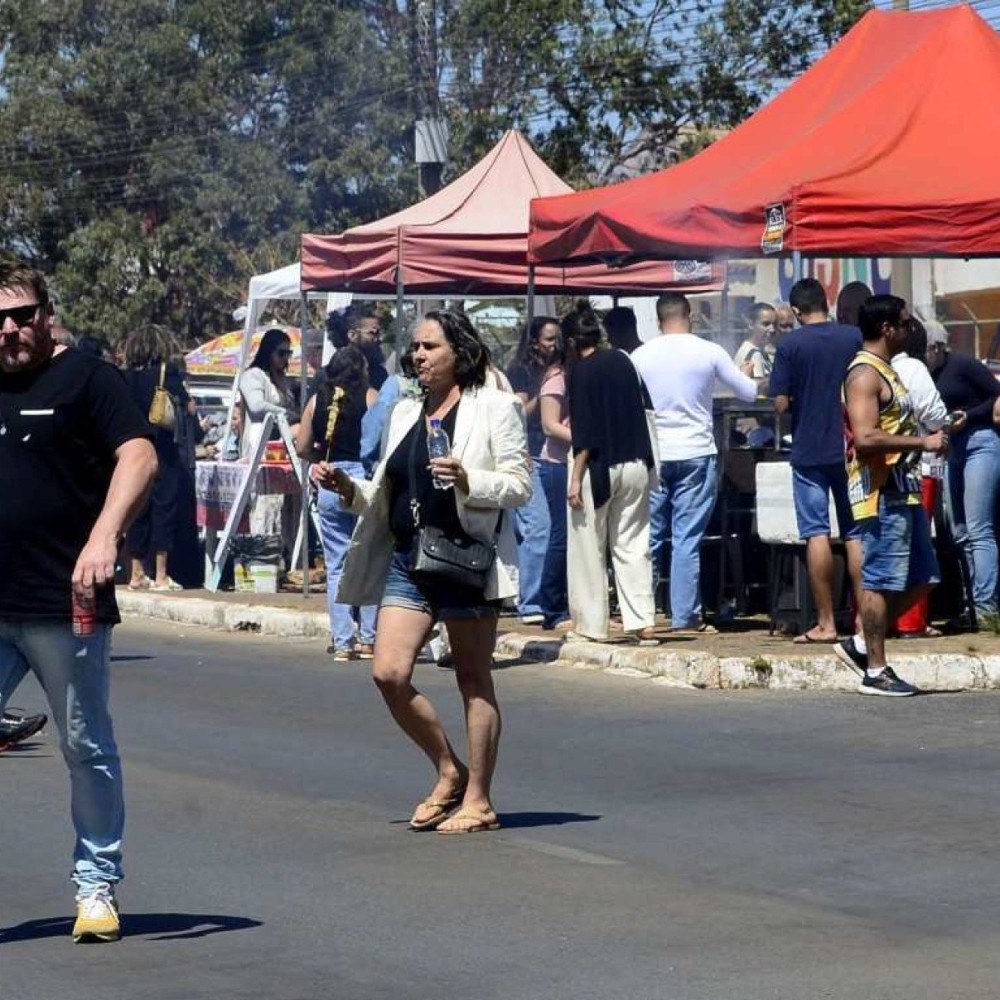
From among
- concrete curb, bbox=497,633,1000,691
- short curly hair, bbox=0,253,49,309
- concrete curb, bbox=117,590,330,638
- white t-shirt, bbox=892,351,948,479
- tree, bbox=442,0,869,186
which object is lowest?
concrete curb, bbox=497,633,1000,691

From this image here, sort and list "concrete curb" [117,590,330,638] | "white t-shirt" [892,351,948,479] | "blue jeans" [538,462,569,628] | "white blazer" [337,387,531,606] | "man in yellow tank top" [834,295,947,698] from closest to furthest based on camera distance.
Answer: "white blazer" [337,387,531,606] < "man in yellow tank top" [834,295,947,698] < "white t-shirt" [892,351,948,479] < "blue jeans" [538,462,569,628] < "concrete curb" [117,590,330,638]

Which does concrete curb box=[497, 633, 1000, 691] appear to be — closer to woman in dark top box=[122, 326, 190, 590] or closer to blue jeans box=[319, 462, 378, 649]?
blue jeans box=[319, 462, 378, 649]

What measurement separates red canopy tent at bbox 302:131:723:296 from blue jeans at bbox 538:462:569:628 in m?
3.08

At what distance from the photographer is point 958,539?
1357 centimetres

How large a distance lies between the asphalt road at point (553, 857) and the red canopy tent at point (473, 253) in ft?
19.0

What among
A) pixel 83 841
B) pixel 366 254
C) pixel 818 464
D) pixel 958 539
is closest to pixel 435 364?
pixel 83 841

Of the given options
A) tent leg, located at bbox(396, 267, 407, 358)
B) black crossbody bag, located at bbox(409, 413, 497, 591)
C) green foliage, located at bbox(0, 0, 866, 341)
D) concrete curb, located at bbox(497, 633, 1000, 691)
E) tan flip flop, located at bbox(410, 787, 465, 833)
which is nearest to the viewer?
black crossbody bag, located at bbox(409, 413, 497, 591)

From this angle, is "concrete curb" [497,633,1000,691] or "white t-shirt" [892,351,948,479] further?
"white t-shirt" [892,351,948,479]

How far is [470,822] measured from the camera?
26.8 feet

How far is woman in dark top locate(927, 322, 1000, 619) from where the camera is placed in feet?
43.8

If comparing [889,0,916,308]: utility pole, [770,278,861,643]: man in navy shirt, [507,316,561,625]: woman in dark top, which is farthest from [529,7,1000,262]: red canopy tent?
[889,0,916,308]: utility pole

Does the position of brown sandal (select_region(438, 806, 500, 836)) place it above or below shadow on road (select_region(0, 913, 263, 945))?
above

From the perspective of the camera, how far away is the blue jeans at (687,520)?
45.1 feet

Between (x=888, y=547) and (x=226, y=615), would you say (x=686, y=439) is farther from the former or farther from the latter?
(x=226, y=615)
